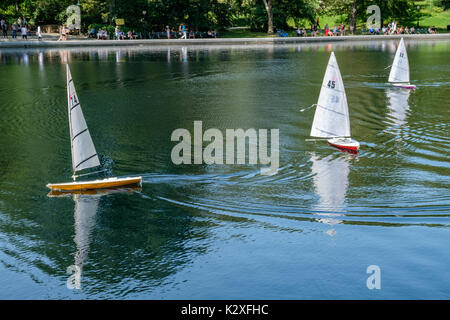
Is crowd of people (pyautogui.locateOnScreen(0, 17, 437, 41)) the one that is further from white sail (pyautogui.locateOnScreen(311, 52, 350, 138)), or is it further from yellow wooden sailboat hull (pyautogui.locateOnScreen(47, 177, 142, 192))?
yellow wooden sailboat hull (pyautogui.locateOnScreen(47, 177, 142, 192))

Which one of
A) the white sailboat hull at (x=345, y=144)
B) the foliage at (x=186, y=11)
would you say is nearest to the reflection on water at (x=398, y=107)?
the white sailboat hull at (x=345, y=144)

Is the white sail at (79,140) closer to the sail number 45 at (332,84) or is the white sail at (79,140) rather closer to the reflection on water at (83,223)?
the reflection on water at (83,223)

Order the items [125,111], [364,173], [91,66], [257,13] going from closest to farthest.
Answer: [364,173], [125,111], [91,66], [257,13]

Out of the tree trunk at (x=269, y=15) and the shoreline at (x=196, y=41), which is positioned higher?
the tree trunk at (x=269, y=15)

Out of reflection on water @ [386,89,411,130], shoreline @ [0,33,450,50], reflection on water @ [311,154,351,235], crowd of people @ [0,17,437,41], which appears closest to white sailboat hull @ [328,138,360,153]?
reflection on water @ [311,154,351,235]

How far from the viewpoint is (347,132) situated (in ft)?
94.7

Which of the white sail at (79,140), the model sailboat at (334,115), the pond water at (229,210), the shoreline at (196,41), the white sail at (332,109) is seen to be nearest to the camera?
the pond water at (229,210)

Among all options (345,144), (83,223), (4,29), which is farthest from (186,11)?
(83,223)

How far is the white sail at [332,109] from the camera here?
2833 centimetres

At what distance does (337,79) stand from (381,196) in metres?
8.11

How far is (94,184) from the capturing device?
22.7 meters

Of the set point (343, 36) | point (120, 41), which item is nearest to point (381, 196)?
point (120, 41)
